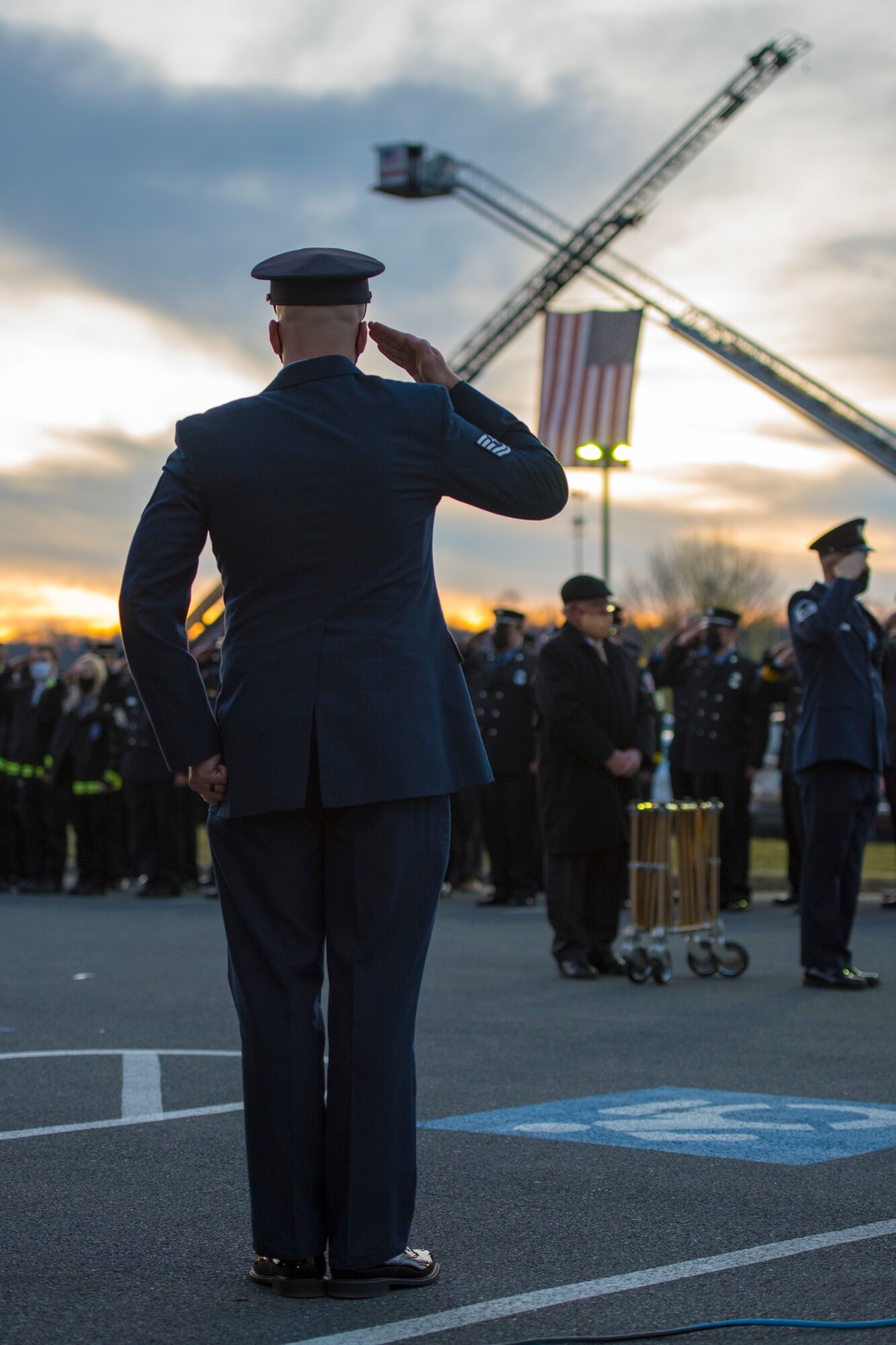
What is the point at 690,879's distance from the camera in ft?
31.4

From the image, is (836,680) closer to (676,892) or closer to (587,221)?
(676,892)

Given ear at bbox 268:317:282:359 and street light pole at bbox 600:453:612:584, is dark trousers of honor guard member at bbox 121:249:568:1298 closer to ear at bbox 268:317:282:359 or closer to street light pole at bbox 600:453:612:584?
ear at bbox 268:317:282:359

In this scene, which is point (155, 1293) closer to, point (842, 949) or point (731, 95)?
point (842, 949)

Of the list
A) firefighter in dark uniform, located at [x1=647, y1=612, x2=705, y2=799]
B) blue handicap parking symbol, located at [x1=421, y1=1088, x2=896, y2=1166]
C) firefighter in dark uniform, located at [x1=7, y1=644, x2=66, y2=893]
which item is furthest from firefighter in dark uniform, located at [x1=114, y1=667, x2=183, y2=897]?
blue handicap parking symbol, located at [x1=421, y1=1088, x2=896, y2=1166]

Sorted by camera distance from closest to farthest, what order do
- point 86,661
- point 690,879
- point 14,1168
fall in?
point 14,1168, point 690,879, point 86,661

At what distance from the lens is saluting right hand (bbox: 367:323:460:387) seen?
3852mm

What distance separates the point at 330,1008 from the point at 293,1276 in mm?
526

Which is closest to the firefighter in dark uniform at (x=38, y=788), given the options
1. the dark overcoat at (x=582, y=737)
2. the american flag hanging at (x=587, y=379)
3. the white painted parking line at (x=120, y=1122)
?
the american flag hanging at (x=587, y=379)

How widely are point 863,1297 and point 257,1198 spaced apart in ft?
3.92

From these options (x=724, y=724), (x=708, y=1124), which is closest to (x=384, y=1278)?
(x=708, y=1124)

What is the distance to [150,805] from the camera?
17.0 metres

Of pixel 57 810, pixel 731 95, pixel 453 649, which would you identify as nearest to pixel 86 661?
pixel 57 810

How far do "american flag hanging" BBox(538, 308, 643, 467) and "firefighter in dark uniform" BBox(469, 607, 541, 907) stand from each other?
4252 millimetres

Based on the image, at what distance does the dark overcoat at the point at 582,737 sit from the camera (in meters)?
9.89
